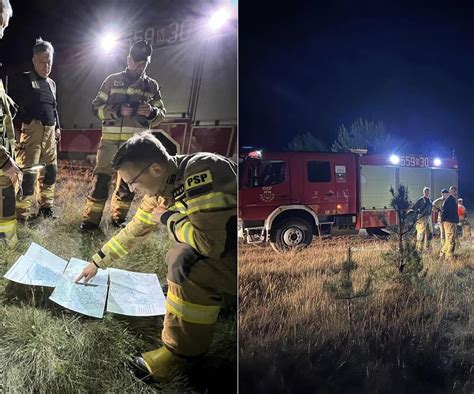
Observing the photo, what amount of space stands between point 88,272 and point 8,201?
58 cm

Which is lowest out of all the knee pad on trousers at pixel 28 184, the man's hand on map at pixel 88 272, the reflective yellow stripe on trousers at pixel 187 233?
the man's hand on map at pixel 88 272

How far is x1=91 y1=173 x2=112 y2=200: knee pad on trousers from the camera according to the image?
2676 mm

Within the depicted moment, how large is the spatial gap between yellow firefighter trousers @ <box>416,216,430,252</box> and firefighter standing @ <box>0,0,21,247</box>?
236cm

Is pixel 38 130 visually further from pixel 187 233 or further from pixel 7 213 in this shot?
pixel 187 233

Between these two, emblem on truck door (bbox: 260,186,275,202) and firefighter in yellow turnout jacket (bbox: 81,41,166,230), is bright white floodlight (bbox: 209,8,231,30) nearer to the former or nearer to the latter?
firefighter in yellow turnout jacket (bbox: 81,41,166,230)

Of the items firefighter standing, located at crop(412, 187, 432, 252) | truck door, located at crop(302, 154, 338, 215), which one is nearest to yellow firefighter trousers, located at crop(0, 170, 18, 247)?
truck door, located at crop(302, 154, 338, 215)

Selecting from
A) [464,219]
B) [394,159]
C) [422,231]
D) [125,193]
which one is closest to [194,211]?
[125,193]

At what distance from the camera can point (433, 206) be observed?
3.03m

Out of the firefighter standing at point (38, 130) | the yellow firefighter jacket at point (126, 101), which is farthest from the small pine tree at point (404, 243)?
the firefighter standing at point (38, 130)

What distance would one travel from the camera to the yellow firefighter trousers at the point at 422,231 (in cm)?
301

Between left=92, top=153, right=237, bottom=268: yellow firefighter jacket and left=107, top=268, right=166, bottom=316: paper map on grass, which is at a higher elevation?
left=92, top=153, right=237, bottom=268: yellow firefighter jacket

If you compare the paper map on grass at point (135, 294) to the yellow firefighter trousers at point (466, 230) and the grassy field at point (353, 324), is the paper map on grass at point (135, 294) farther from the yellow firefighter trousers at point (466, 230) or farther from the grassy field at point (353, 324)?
the yellow firefighter trousers at point (466, 230)

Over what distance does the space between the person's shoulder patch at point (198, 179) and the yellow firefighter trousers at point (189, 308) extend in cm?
33

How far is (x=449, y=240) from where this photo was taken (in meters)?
3.05
